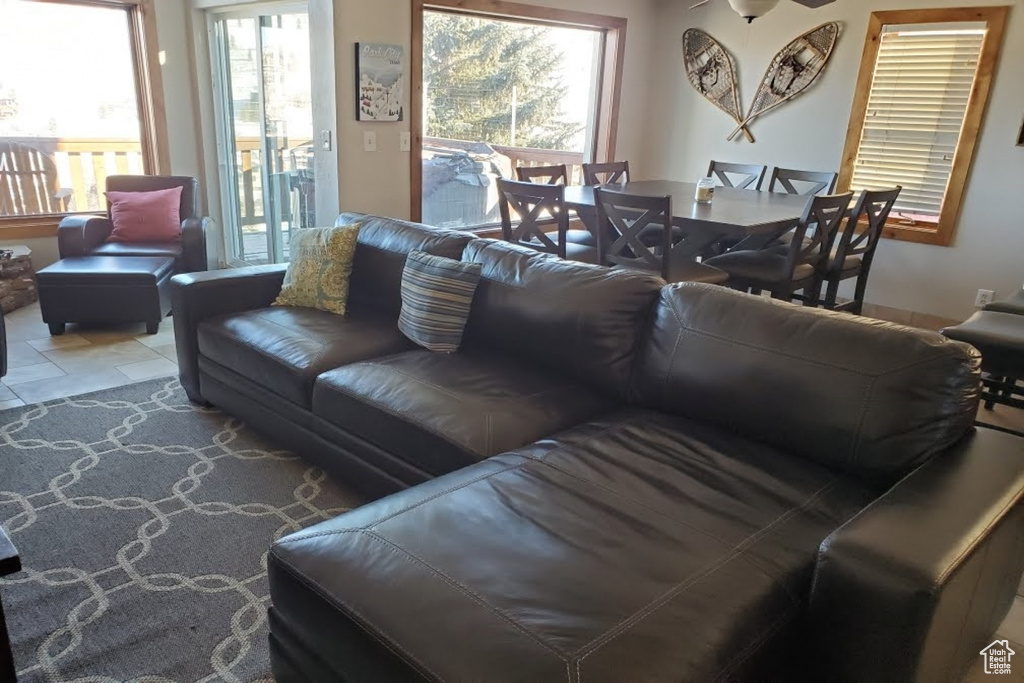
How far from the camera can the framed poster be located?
4.22 meters

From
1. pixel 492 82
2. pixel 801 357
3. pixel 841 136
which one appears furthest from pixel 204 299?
pixel 841 136

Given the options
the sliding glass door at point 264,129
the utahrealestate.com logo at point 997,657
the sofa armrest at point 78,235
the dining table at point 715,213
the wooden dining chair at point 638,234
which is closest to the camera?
the utahrealestate.com logo at point 997,657

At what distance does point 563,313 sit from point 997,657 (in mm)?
1567

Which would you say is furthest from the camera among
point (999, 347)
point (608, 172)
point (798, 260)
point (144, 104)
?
point (608, 172)

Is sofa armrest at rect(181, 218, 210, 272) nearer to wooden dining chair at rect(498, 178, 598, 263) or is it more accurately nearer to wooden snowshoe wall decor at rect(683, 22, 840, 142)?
wooden dining chair at rect(498, 178, 598, 263)

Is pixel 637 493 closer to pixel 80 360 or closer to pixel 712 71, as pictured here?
pixel 80 360

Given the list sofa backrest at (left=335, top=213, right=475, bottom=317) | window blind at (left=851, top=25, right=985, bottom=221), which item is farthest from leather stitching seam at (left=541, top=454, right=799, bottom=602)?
window blind at (left=851, top=25, right=985, bottom=221)

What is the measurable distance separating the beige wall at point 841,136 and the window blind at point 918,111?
0.55 ft

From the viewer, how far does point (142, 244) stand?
183 inches

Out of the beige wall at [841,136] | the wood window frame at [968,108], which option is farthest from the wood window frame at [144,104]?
the wood window frame at [968,108]

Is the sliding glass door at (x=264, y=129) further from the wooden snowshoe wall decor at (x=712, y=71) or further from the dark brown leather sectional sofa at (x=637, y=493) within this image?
the wooden snowshoe wall decor at (x=712, y=71)

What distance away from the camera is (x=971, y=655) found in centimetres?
170

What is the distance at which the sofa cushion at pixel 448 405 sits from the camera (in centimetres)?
206

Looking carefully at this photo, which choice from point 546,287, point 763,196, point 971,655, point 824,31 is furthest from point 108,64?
point 971,655
